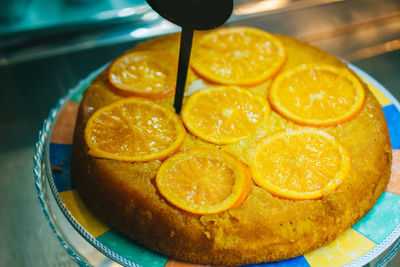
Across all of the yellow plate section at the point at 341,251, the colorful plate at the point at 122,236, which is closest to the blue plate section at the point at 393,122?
the colorful plate at the point at 122,236

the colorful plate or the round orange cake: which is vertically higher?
the round orange cake

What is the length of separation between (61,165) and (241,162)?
86 cm

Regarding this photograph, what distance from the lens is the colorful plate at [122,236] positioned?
1683 mm

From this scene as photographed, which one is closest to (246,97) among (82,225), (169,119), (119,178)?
(169,119)

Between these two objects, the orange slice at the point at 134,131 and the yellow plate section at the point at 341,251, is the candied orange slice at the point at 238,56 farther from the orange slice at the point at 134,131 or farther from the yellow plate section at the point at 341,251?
the yellow plate section at the point at 341,251

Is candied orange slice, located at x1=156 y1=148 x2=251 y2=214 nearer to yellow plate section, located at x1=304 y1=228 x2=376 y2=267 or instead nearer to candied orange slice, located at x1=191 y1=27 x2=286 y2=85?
yellow plate section, located at x1=304 y1=228 x2=376 y2=267

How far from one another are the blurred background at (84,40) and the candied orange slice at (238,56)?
631 mm

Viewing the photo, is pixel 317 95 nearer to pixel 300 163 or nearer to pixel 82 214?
pixel 300 163

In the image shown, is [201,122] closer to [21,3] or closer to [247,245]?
[247,245]

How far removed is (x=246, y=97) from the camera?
81.6 inches

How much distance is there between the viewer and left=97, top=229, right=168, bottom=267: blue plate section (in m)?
1.69

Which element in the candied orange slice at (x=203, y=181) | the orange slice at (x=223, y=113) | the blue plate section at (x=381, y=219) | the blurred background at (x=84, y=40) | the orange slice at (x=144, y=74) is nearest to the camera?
the candied orange slice at (x=203, y=181)

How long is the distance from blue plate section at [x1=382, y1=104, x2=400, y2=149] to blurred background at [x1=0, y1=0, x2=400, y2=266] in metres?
0.14

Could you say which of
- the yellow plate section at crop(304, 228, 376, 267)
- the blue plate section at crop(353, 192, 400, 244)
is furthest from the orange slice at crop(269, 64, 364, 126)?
the yellow plate section at crop(304, 228, 376, 267)
